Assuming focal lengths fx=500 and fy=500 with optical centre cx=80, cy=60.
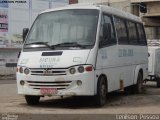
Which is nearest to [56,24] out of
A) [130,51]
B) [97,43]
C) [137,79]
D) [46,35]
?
[46,35]

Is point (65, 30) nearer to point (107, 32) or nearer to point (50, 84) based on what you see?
point (107, 32)

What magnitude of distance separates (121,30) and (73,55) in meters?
3.08

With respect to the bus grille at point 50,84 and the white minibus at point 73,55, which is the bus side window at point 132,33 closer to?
the white minibus at point 73,55

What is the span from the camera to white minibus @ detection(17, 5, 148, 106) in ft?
40.5

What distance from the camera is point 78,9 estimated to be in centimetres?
1359

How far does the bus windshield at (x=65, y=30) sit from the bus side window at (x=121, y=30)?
153 cm

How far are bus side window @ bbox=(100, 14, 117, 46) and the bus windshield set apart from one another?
0.96ft

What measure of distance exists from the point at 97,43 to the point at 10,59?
Answer: 15.6 metres

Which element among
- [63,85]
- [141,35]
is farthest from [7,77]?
[63,85]

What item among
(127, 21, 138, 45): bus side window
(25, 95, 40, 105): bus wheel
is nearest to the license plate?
(25, 95, 40, 105): bus wheel

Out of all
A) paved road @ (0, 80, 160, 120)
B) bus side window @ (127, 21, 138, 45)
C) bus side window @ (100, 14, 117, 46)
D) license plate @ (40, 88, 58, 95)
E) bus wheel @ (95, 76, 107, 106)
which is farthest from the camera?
bus side window @ (127, 21, 138, 45)

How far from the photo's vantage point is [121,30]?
49.5 ft

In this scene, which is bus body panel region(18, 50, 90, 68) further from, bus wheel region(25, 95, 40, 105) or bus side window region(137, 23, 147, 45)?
bus side window region(137, 23, 147, 45)

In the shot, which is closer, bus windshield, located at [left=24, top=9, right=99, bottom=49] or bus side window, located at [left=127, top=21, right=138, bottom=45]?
bus windshield, located at [left=24, top=9, right=99, bottom=49]
